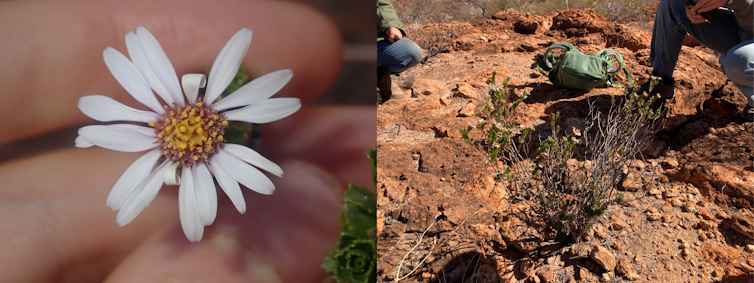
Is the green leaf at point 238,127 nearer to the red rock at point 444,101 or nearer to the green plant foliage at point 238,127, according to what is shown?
the green plant foliage at point 238,127

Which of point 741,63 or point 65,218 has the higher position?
point 65,218

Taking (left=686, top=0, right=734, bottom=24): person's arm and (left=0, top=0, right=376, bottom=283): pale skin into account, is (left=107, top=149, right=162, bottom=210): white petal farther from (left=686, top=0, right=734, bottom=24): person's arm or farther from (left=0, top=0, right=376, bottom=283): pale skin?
(left=686, top=0, right=734, bottom=24): person's arm

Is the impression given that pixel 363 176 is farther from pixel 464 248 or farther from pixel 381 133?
pixel 381 133

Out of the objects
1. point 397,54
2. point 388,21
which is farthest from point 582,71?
point 388,21

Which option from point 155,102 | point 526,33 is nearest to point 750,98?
point 155,102

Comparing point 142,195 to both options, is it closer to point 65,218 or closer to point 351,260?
point 65,218

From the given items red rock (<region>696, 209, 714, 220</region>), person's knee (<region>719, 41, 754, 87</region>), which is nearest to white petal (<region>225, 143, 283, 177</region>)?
red rock (<region>696, 209, 714, 220</region>)
